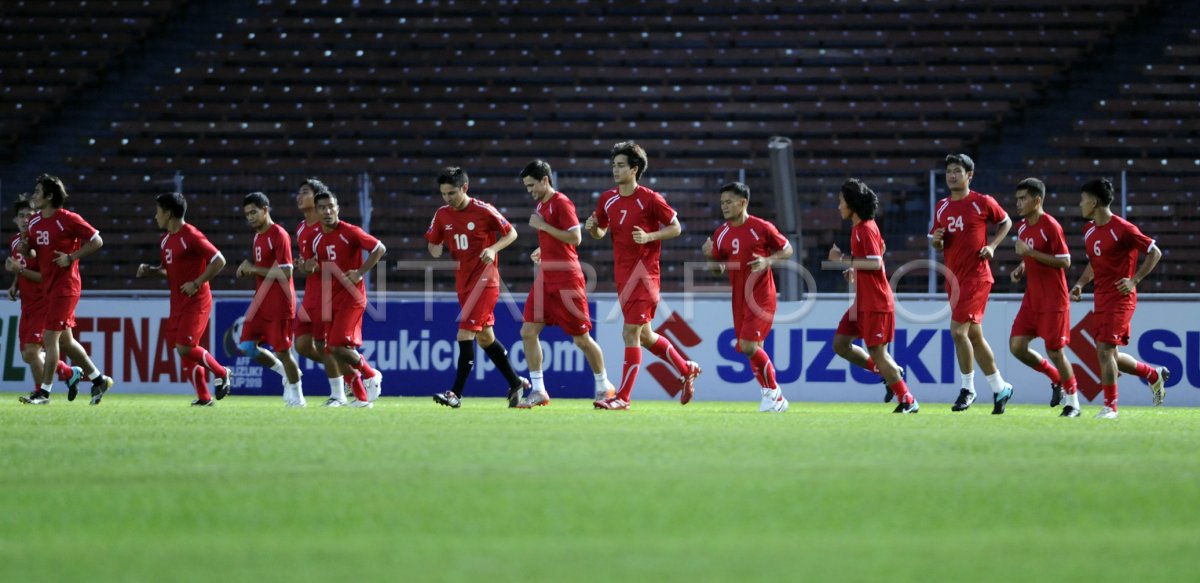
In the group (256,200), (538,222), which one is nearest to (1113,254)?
(538,222)

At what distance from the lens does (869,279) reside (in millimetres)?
11812

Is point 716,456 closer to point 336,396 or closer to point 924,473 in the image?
→ point 924,473

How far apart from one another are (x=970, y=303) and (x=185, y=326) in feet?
20.5

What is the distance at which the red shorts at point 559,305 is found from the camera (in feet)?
38.5

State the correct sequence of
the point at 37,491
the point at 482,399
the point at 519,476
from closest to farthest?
1. the point at 37,491
2. the point at 519,476
3. the point at 482,399

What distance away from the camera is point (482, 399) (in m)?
14.8

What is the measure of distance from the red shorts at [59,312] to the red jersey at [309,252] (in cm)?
197

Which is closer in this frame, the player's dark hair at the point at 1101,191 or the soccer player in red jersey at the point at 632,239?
the player's dark hair at the point at 1101,191

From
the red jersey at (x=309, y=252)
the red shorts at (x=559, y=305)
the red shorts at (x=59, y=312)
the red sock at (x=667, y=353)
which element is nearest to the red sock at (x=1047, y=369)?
the red sock at (x=667, y=353)

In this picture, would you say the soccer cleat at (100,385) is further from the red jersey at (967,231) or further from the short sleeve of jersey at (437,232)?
the red jersey at (967,231)

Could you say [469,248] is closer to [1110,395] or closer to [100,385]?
[100,385]

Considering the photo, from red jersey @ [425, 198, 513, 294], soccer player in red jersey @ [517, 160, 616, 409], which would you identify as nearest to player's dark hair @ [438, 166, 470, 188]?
red jersey @ [425, 198, 513, 294]

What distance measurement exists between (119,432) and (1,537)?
4.15 metres

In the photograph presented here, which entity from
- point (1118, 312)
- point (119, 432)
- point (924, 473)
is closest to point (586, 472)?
point (924, 473)
